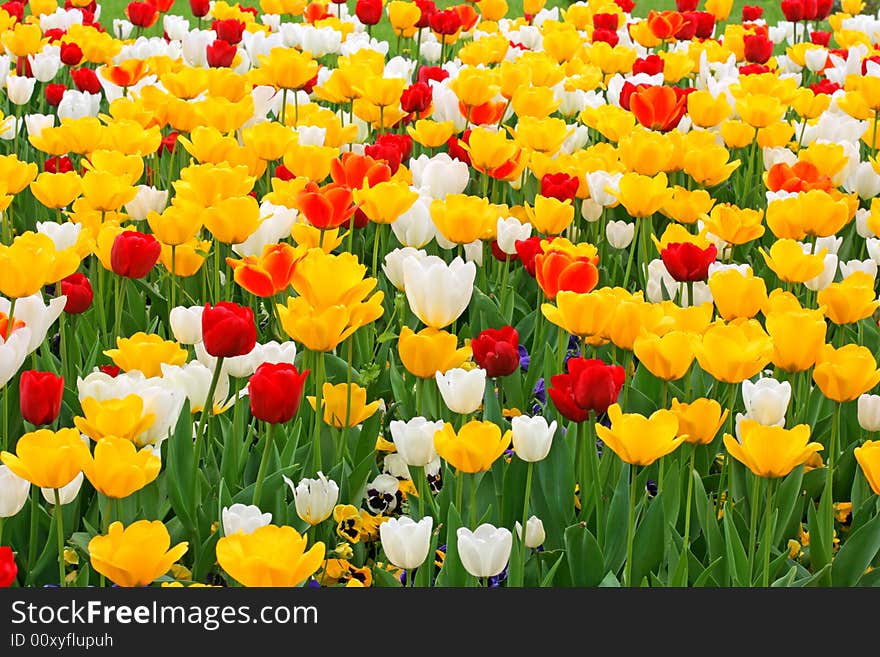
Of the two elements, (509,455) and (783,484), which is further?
(509,455)

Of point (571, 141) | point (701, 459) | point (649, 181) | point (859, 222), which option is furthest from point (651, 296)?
point (571, 141)

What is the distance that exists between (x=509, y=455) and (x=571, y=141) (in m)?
2.13

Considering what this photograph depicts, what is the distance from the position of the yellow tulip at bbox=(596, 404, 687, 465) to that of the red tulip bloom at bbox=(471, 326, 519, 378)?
45 cm

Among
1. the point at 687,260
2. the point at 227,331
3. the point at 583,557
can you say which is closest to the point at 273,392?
the point at 227,331

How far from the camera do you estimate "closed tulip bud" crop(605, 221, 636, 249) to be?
3986mm

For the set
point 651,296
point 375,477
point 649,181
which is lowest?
point 375,477

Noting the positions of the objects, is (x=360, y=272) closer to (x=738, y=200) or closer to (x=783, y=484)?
(x=783, y=484)

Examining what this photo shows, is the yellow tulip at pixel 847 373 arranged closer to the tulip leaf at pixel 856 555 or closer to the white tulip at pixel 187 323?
the tulip leaf at pixel 856 555

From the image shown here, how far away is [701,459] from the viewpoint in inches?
116

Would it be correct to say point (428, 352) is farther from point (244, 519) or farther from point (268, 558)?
point (268, 558)

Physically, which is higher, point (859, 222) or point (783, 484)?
point (859, 222)

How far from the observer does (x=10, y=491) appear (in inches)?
87.4

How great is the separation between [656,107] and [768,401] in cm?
229

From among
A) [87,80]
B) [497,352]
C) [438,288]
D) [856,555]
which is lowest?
[856,555]
